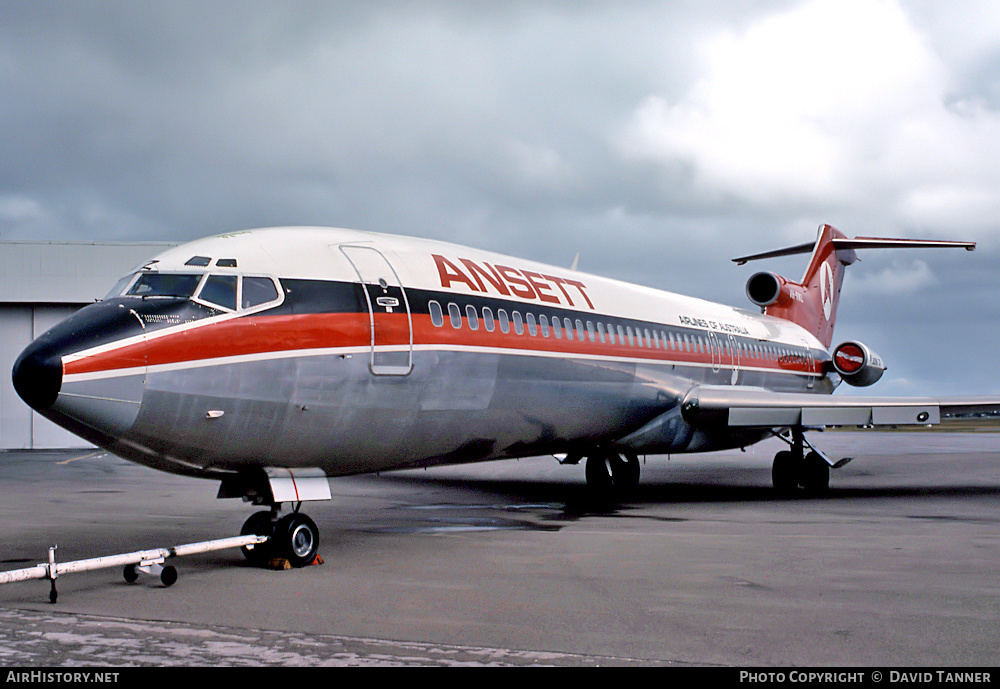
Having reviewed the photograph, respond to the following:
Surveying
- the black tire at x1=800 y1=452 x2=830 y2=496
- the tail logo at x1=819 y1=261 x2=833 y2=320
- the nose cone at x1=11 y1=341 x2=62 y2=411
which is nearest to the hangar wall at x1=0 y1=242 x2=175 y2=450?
the tail logo at x1=819 y1=261 x2=833 y2=320

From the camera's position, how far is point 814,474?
18062mm

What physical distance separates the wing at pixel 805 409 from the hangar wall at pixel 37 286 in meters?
23.1

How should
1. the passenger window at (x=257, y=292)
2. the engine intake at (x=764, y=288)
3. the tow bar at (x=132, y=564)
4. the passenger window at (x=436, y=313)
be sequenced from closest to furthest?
1. the tow bar at (x=132, y=564)
2. the passenger window at (x=257, y=292)
3. the passenger window at (x=436, y=313)
4. the engine intake at (x=764, y=288)

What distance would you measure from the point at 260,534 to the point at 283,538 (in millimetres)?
314

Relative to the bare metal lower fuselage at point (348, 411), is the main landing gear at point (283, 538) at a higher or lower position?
lower

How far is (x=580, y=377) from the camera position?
1330cm

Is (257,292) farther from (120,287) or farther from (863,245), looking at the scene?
(863,245)

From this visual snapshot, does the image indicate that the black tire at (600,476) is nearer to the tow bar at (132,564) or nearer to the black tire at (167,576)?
the tow bar at (132,564)

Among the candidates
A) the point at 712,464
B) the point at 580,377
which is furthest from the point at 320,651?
the point at 712,464

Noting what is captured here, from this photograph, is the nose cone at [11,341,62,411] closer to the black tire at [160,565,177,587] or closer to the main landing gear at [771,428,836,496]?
the black tire at [160,565,177,587]

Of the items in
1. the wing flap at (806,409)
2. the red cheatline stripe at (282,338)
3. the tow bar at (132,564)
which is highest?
the red cheatline stripe at (282,338)

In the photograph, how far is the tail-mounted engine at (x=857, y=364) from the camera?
74.8ft

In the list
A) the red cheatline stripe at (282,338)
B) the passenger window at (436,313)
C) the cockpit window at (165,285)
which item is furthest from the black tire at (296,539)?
the passenger window at (436,313)

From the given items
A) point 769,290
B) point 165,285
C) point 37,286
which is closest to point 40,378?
point 165,285
